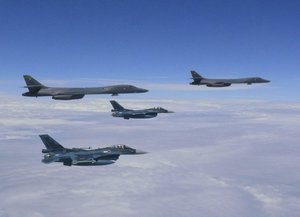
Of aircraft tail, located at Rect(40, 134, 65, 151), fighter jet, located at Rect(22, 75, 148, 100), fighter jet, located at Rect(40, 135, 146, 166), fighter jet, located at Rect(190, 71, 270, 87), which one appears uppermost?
fighter jet, located at Rect(190, 71, 270, 87)

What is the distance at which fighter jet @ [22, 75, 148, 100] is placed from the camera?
330 feet

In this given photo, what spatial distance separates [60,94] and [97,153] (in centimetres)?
2540

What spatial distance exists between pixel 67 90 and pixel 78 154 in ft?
95.5

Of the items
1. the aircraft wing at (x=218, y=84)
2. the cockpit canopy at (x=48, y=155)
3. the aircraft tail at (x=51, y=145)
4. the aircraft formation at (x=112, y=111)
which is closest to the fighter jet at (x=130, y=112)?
the aircraft formation at (x=112, y=111)

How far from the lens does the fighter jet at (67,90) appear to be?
100 m

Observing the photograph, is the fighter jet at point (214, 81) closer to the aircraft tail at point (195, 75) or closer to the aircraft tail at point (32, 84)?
the aircraft tail at point (195, 75)

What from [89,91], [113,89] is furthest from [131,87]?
[89,91]

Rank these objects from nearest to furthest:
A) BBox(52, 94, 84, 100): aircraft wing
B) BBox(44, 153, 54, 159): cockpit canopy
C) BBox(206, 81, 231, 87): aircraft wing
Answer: BBox(44, 153, 54, 159): cockpit canopy, BBox(52, 94, 84, 100): aircraft wing, BBox(206, 81, 231, 87): aircraft wing

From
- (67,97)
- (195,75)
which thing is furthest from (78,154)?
(195,75)

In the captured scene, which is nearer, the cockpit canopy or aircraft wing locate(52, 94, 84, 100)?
the cockpit canopy

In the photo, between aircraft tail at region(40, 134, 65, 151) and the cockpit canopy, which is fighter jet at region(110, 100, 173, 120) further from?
the cockpit canopy

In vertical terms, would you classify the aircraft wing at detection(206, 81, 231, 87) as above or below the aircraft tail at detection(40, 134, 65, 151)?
above

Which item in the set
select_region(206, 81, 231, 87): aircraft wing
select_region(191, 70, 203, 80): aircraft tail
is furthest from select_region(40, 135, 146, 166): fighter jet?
select_region(191, 70, 203, 80): aircraft tail

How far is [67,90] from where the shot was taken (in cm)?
10394
